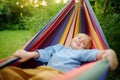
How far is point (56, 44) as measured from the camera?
2730 millimetres

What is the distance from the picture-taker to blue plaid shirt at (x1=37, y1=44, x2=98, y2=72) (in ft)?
7.29

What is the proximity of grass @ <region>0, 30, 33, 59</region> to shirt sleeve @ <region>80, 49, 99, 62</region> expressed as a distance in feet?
10.7

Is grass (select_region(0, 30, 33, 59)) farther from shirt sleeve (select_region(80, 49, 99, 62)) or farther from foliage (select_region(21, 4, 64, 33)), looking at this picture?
shirt sleeve (select_region(80, 49, 99, 62))

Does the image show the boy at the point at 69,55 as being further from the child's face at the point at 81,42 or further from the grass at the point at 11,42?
the grass at the point at 11,42

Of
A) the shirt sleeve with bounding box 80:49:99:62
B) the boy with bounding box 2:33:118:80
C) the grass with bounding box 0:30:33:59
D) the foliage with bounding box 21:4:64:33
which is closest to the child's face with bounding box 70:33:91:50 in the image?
the boy with bounding box 2:33:118:80

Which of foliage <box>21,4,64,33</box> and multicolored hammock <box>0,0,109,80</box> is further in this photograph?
foliage <box>21,4,64,33</box>

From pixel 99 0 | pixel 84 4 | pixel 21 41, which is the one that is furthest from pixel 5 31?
pixel 84 4

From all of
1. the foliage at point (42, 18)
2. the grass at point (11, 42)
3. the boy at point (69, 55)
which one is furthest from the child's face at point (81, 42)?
the grass at point (11, 42)

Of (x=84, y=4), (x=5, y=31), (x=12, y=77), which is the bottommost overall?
(x=5, y=31)

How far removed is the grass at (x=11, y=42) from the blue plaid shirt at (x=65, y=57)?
3037 mm

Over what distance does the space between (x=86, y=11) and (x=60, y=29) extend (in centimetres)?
32

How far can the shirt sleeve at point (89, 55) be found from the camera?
2.22 metres

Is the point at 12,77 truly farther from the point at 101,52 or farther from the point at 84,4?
the point at 84,4

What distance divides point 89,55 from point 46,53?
1.26ft
